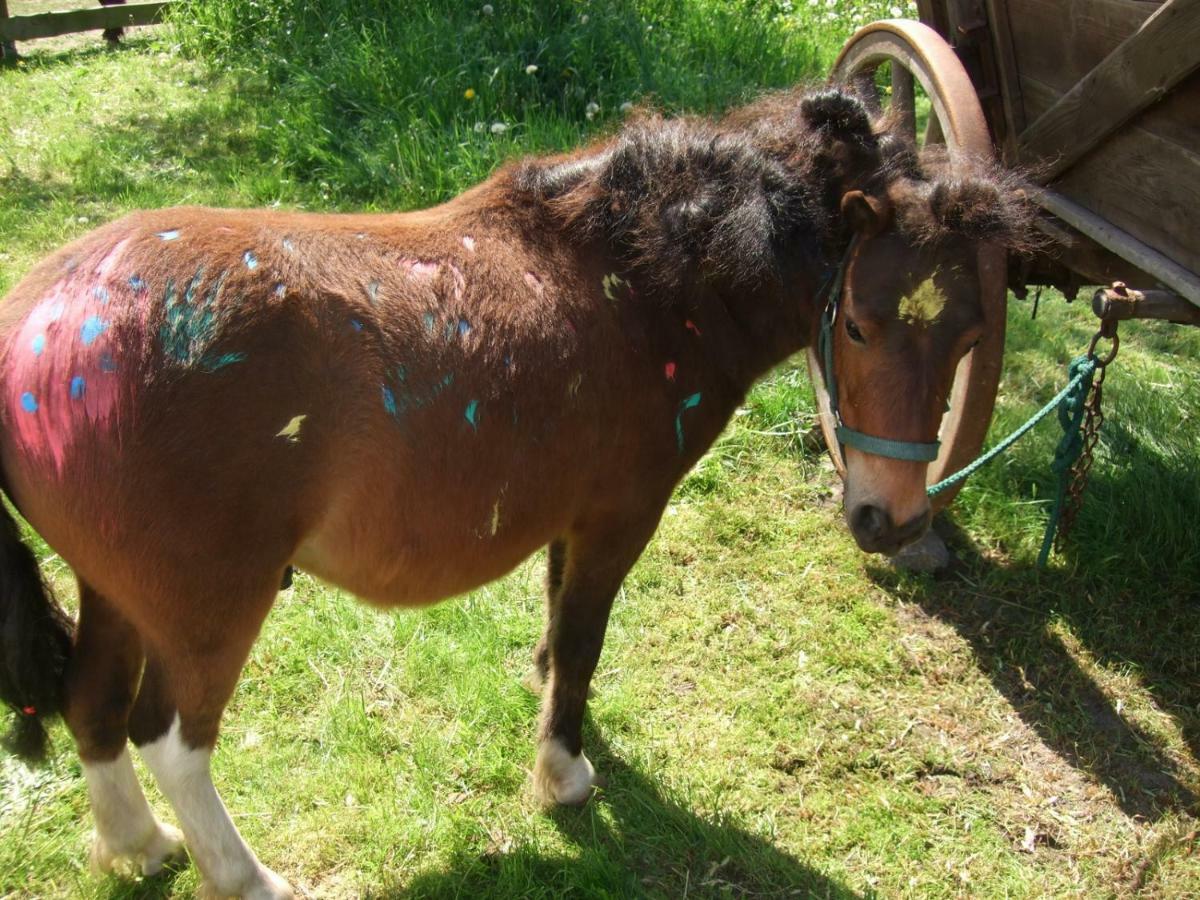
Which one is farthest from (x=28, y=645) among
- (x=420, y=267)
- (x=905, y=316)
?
(x=905, y=316)

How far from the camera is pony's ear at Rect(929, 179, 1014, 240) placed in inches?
89.0

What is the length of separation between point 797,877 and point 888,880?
0.89 feet

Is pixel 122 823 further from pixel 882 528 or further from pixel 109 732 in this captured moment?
pixel 882 528

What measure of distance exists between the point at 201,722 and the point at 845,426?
175 cm

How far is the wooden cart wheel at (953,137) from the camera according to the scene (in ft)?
8.82

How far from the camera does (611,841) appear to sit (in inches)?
106

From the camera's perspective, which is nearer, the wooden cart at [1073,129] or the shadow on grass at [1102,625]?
the wooden cart at [1073,129]

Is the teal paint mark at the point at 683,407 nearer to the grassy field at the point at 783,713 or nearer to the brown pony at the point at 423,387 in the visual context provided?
the brown pony at the point at 423,387

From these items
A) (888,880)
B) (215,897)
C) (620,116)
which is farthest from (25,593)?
(620,116)

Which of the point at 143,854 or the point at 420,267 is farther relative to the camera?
the point at 143,854

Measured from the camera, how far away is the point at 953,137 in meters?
2.80

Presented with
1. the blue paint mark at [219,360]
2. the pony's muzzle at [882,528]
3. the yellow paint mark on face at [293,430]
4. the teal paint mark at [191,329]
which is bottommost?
the pony's muzzle at [882,528]

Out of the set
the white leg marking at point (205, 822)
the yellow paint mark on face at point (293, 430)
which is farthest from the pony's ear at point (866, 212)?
the white leg marking at point (205, 822)

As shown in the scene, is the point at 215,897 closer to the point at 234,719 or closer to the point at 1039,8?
the point at 234,719
